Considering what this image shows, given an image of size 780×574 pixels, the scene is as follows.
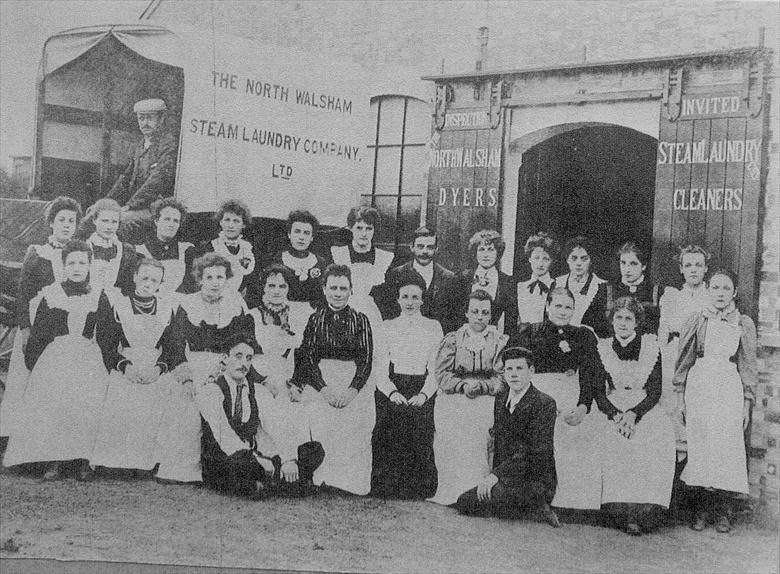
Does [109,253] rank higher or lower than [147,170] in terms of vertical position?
lower

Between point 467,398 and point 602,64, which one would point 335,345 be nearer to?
point 467,398

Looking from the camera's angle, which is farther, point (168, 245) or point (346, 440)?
point (168, 245)

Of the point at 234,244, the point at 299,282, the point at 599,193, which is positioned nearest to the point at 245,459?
the point at 299,282

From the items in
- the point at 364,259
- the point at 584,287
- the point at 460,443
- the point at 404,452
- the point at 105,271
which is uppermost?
the point at 364,259

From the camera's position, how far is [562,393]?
5.29m

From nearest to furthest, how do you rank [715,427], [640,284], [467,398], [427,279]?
[715,427], [640,284], [467,398], [427,279]

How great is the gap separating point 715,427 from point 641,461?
0.57 metres

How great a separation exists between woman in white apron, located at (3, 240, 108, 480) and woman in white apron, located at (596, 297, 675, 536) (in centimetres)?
377

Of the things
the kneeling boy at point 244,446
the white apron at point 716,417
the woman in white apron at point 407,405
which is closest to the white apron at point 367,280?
the woman in white apron at point 407,405

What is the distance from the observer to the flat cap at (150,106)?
5.55 m

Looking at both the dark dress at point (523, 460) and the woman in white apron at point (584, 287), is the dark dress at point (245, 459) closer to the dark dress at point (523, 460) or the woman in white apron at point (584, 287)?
the dark dress at point (523, 460)

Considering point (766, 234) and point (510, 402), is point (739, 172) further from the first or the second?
point (510, 402)

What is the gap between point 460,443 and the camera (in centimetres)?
534

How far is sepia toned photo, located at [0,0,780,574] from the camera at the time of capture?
16.9ft
